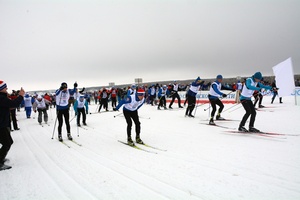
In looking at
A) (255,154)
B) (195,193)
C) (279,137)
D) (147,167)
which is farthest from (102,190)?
(279,137)

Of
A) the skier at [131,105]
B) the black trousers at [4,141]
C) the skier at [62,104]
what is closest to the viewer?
the black trousers at [4,141]

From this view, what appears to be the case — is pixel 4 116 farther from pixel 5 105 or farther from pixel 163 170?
pixel 163 170

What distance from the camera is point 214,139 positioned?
6344 millimetres

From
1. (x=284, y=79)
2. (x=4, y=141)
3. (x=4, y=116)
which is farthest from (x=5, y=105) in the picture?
(x=284, y=79)

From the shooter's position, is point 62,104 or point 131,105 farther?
point 62,104

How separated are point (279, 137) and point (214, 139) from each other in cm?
195

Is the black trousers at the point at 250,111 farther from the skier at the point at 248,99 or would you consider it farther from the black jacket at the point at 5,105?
the black jacket at the point at 5,105

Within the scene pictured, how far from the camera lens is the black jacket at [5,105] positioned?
427 centimetres

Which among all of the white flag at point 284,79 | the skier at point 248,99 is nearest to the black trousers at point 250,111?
the skier at point 248,99

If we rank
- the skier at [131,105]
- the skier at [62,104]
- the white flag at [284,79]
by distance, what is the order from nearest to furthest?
the skier at [131,105]
the skier at [62,104]
the white flag at [284,79]

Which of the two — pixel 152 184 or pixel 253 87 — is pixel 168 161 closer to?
pixel 152 184

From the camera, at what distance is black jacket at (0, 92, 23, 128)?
168 inches

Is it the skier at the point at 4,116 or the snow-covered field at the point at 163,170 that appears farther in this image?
the skier at the point at 4,116

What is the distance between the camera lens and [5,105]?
429 centimetres
